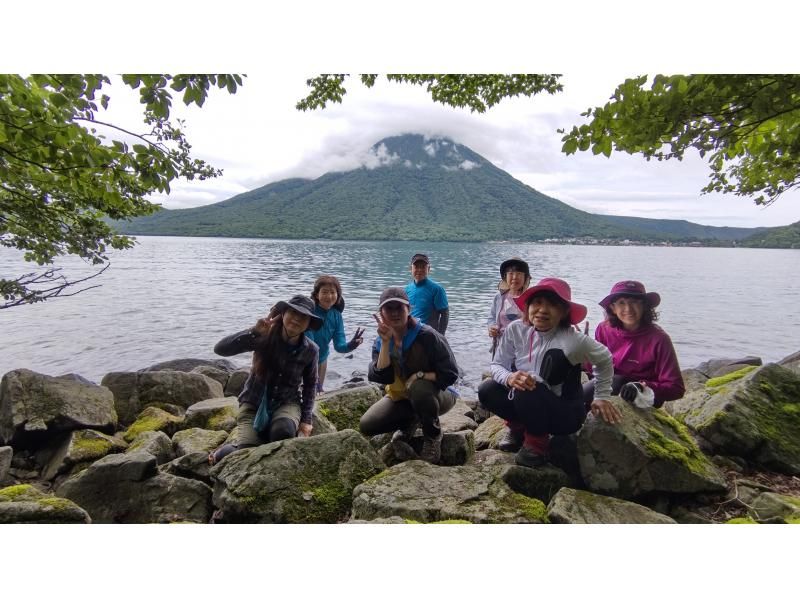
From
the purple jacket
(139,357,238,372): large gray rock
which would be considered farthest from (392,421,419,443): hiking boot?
(139,357,238,372): large gray rock

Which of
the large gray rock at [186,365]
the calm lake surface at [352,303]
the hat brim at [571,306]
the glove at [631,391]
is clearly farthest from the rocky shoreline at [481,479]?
the large gray rock at [186,365]

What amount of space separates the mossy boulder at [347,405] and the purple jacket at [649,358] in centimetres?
293

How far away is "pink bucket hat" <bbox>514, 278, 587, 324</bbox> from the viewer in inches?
140

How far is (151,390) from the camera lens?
7207mm

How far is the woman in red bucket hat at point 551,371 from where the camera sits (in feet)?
11.7

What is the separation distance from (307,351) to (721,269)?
46.8 metres

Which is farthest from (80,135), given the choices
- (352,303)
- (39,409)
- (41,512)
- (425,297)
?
(352,303)

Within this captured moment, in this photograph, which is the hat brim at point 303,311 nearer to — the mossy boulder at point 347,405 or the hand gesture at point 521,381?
the mossy boulder at point 347,405

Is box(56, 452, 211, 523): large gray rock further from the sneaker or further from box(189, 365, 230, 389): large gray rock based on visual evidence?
box(189, 365, 230, 389): large gray rock

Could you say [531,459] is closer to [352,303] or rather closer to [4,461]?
[4,461]

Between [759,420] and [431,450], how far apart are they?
3.21 m

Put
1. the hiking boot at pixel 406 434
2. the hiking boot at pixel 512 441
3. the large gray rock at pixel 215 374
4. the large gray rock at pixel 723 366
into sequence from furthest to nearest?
the large gray rock at pixel 723 366 < the large gray rock at pixel 215 374 < the hiking boot at pixel 406 434 < the hiking boot at pixel 512 441

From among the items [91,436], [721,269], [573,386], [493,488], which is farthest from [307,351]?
[721,269]

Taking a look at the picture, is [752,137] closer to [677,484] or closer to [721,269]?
[677,484]
